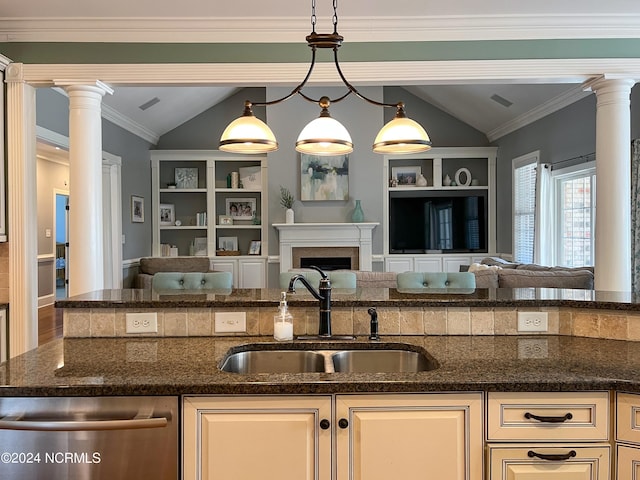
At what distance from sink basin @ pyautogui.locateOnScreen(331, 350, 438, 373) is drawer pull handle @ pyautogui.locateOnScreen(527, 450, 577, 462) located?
1.75 feet

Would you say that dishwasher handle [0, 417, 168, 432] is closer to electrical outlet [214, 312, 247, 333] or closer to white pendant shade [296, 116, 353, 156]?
electrical outlet [214, 312, 247, 333]

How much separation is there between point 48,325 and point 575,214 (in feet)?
21.9

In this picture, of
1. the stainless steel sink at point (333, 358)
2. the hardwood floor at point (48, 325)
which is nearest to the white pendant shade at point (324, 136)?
the stainless steel sink at point (333, 358)

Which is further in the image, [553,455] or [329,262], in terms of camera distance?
[329,262]

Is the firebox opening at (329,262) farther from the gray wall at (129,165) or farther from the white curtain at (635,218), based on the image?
the white curtain at (635,218)

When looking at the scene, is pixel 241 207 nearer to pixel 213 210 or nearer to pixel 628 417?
pixel 213 210

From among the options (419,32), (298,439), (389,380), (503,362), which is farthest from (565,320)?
(419,32)

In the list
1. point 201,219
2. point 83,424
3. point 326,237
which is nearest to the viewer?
point 83,424

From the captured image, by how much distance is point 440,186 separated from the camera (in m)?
8.19

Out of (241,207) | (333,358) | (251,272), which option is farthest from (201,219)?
(333,358)

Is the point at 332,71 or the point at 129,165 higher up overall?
the point at 332,71

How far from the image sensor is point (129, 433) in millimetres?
1473

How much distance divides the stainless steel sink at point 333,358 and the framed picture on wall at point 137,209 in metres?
5.89

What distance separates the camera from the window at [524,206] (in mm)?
6766
